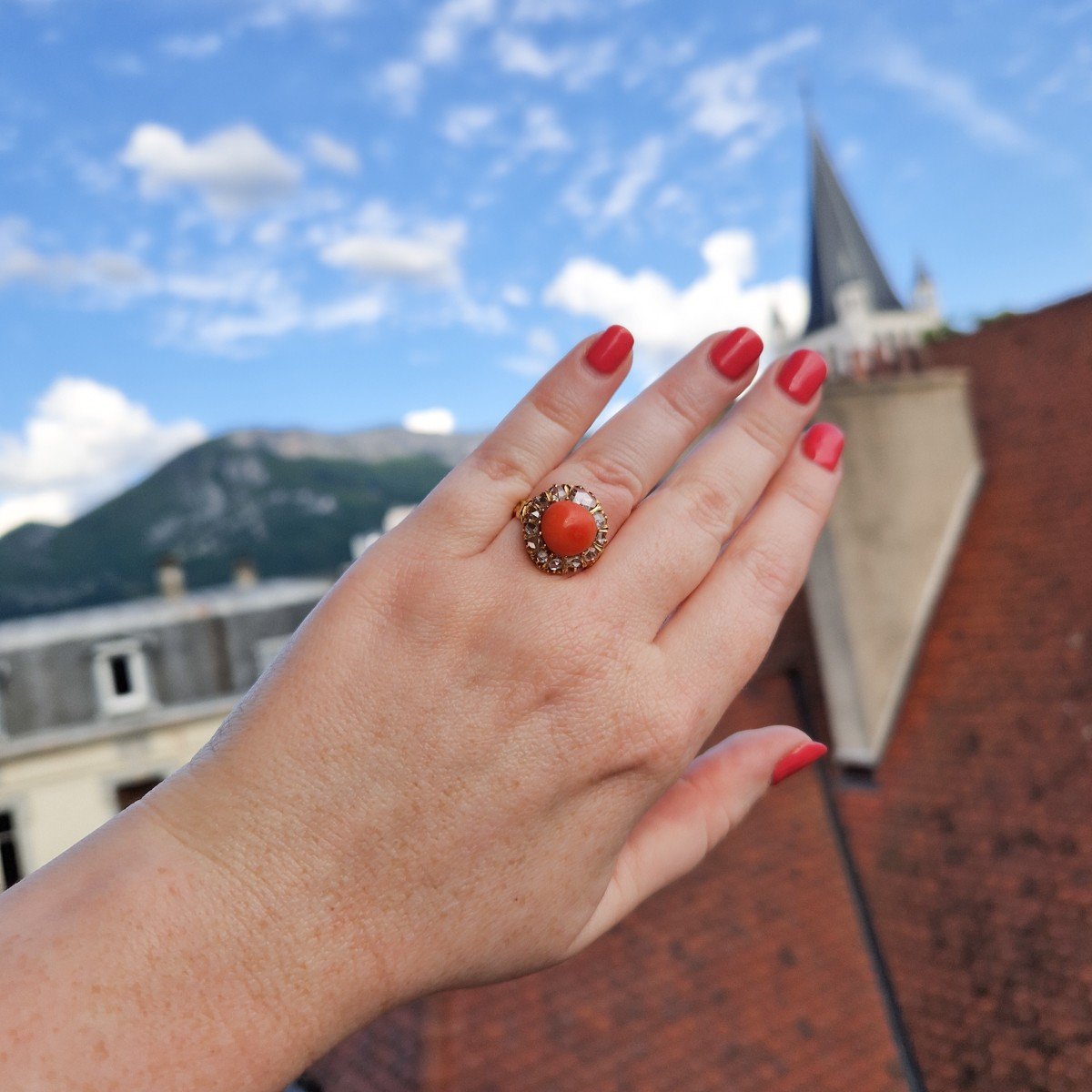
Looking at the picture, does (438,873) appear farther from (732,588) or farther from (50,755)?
(50,755)

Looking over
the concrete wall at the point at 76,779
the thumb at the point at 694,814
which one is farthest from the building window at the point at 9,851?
the thumb at the point at 694,814

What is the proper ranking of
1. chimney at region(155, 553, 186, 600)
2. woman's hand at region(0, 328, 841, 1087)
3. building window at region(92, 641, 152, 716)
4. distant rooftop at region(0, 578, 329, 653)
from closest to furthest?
woman's hand at region(0, 328, 841, 1087) < building window at region(92, 641, 152, 716) < distant rooftop at region(0, 578, 329, 653) < chimney at region(155, 553, 186, 600)

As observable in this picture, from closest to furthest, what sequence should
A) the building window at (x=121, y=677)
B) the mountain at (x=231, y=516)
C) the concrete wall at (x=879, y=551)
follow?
the concrete wall at (x=879, y=551), the building window at (x=121, y=677), the mountain at (x=231, y=516)

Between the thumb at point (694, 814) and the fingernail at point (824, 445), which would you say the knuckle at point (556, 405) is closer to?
the fingernail at point (824, 445)

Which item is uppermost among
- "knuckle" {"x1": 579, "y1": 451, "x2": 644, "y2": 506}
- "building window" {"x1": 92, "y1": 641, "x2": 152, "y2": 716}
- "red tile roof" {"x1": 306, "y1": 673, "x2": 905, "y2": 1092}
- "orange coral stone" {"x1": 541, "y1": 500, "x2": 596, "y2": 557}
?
"building window" {"x1": 92, "y1": 641, "x2": 152, "y2": 716}

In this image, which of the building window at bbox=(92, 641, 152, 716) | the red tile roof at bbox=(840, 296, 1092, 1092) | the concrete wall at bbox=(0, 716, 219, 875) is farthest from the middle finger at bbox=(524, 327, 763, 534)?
the building window at bbox=(92, 641, 152, 716)

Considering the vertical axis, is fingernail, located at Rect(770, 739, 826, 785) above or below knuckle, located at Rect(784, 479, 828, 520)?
below

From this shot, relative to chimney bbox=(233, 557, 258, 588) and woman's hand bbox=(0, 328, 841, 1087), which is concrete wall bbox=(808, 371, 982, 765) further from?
chimney bbox=(233, 557, 258, 588)
